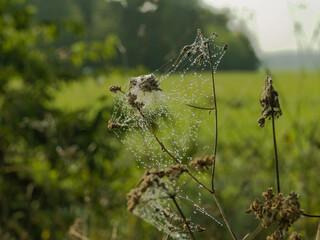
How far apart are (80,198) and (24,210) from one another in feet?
1.46

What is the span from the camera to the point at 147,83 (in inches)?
34.3

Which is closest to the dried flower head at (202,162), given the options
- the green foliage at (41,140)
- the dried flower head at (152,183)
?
the dried flower head at (152,183)

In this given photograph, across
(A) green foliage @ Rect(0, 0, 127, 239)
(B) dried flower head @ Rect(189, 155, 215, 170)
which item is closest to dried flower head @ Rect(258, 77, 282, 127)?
(B) dried flower head @ Rect(189, 155, 215, 170)

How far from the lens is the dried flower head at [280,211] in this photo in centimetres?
78

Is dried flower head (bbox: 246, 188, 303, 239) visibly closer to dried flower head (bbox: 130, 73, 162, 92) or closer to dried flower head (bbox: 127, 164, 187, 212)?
dried flower head (bbox: 127, 164, 187, 212)

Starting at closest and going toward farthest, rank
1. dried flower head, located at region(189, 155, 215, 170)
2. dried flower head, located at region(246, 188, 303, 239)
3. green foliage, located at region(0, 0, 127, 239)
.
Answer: dried flower head, located at region(246, 188, 303, 239)
dried flower head, located at region(189, 155, 215, 170)
green foliage, located at region(0, 0, 127, 239)

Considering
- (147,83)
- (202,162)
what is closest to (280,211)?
(202,162)

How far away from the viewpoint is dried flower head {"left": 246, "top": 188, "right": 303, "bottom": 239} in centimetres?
78

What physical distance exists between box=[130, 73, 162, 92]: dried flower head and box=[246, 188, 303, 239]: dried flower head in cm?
29

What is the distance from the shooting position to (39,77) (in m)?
3.38

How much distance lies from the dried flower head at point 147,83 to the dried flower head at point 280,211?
29 centimetres

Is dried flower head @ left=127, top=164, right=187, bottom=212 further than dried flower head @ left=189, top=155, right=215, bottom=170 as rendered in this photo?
No

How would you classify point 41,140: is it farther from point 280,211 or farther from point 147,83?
point 280,211

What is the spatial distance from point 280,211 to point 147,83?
0.35 meters
